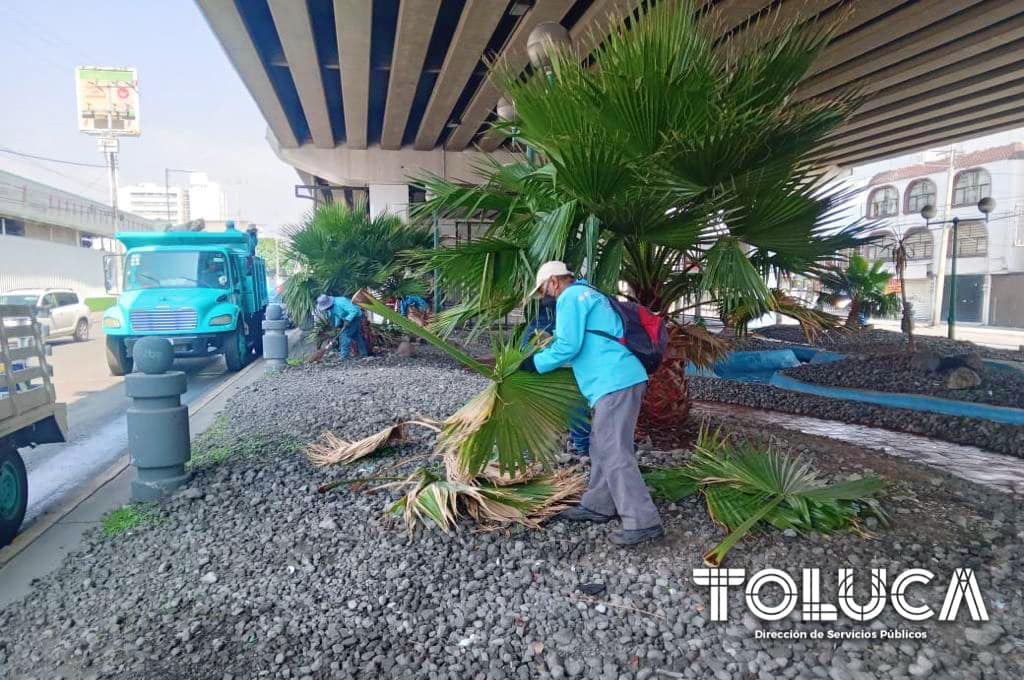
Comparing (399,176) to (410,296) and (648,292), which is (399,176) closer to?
(410,296)

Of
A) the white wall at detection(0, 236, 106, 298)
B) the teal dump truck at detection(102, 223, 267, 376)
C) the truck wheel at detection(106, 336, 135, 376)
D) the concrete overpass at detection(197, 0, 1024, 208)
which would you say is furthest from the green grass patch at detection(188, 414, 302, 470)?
the white wall at detection(0, 236, 106, 298)

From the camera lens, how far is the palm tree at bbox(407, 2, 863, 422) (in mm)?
3354

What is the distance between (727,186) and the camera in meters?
3.63

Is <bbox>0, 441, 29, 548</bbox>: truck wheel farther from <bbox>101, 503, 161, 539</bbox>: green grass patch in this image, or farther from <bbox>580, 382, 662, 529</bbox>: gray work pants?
<bbox>580, 382, 662, 529</bbox>: gray work pants

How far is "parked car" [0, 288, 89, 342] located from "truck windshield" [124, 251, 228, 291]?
703 centimetres

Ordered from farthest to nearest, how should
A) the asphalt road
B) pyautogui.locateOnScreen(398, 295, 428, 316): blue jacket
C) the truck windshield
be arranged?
the truck windshield, pyautogui.locateOnScreen(398, 295, 428, 316): blue jacket, the asphalt road

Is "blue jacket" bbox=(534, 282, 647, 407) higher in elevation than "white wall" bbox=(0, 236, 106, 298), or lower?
lower

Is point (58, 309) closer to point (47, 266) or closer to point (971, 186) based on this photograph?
point (47, 266)

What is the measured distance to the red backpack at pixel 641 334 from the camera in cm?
322

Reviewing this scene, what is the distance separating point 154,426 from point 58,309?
1700 centimetres

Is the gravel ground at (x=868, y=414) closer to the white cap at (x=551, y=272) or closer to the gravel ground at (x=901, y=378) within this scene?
the gravel ground at (x=901, y=378)

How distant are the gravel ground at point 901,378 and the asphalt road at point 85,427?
8594 millimetres

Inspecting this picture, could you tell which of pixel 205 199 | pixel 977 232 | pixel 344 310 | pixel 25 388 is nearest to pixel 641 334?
pixel 25 388

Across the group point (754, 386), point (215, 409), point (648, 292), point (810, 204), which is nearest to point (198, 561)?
point (648, 292)
